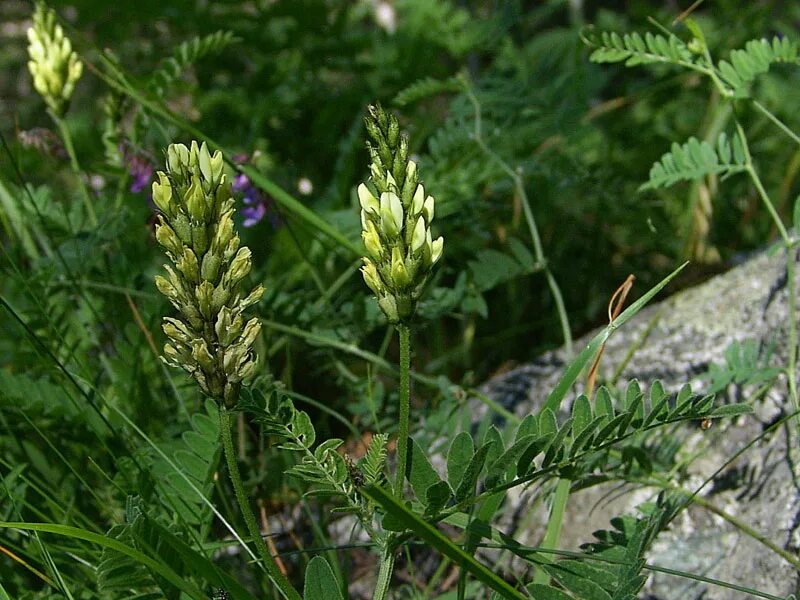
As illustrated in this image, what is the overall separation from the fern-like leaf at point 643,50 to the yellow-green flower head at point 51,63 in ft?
3.93

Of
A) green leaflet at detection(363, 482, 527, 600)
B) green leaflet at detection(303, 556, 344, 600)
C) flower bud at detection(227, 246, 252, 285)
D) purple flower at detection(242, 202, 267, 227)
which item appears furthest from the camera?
purple flower at detection(242, 202, 267, 227)

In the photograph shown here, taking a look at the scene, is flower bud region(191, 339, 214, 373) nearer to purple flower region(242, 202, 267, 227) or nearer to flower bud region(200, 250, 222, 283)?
flower bud region(200, 250, 222, 283)

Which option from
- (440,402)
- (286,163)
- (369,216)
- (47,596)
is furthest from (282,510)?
(286,163)

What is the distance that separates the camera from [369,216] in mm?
1106

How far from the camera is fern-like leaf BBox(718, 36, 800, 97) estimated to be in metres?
1.94

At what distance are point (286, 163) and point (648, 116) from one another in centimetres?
178

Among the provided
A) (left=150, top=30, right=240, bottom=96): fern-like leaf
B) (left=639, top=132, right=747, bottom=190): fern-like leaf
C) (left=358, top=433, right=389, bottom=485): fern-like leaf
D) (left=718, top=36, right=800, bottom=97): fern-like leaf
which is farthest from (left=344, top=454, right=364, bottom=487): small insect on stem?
(left=150, top=30, right=240, bottom=96): fern-like leaf

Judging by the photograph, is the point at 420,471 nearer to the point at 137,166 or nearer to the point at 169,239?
the point at 169,239

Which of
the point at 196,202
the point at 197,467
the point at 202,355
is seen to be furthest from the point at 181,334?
the point at 197,467

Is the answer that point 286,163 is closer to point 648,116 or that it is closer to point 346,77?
point 346,77

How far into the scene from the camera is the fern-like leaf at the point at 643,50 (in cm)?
196

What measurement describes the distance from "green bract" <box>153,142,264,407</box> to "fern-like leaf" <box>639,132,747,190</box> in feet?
3.78

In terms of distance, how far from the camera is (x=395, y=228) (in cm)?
108

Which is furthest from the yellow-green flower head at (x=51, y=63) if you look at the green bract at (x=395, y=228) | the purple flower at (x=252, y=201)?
the green bract at (x=395, y=228)
